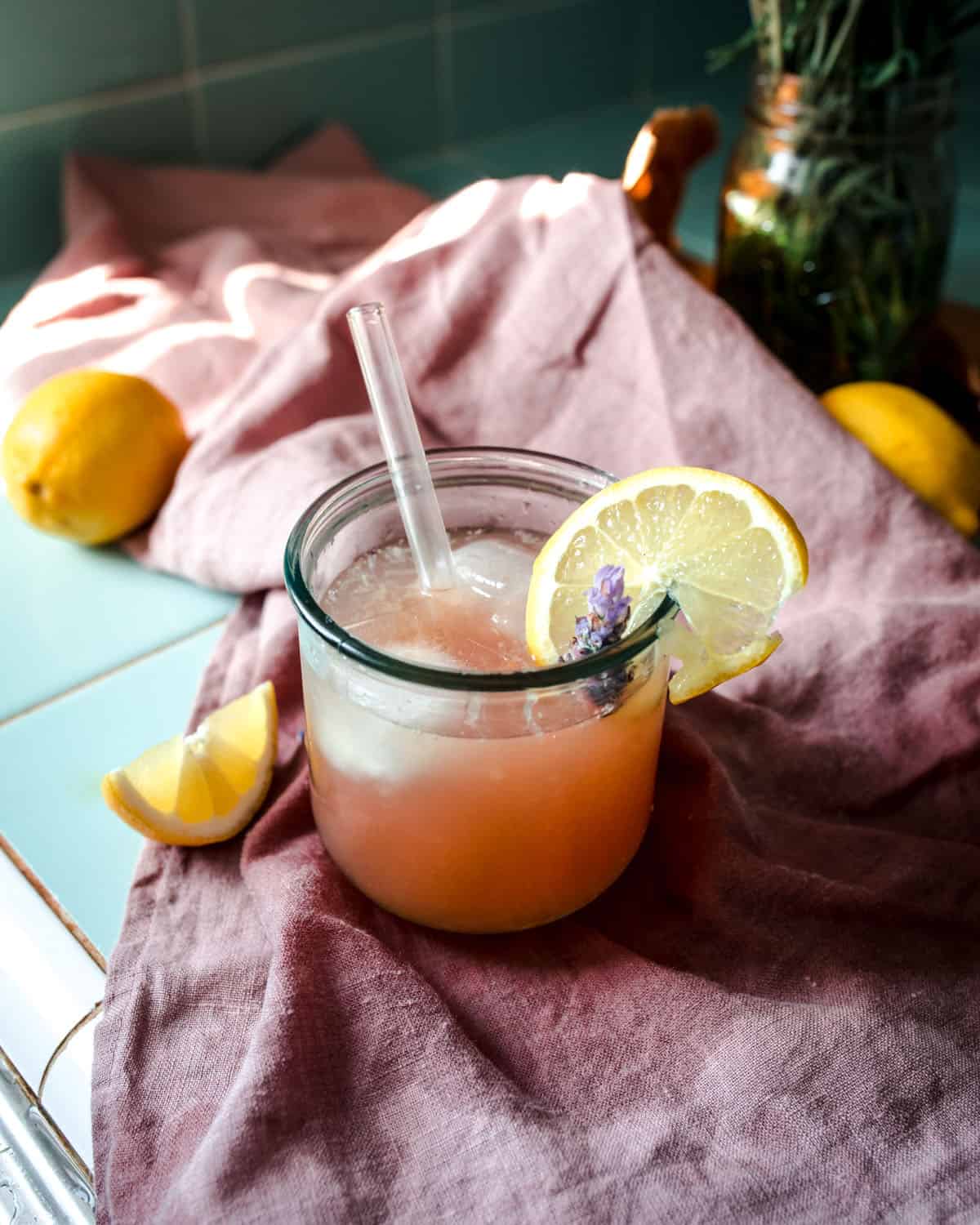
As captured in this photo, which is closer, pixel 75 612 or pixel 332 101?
pixel 75 612

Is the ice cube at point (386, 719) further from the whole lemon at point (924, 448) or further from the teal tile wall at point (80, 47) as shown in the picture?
the teal tile wall at point (80, 47)

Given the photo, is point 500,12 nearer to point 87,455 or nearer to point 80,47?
point 80,47

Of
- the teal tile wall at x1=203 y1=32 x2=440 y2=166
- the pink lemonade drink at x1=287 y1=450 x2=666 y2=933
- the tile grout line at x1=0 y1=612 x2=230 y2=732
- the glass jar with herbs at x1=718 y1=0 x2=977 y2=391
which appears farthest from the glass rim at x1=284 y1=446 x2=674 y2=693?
the teal tile wall at x1=203 y1=32 x2=440 y2=166

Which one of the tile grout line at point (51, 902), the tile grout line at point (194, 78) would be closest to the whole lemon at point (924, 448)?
the tile grout line at point (51, 902)

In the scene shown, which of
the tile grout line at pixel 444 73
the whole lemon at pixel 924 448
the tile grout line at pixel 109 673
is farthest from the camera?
the tile grout line at pixel 444 73

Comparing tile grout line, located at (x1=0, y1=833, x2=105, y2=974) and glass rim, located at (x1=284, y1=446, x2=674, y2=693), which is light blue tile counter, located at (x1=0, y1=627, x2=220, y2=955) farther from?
glass rim, located at (x1=284, y1=446, x2=674, y2=693)

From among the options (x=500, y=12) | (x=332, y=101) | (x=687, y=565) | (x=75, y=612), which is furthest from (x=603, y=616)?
(x=500, y=12)
